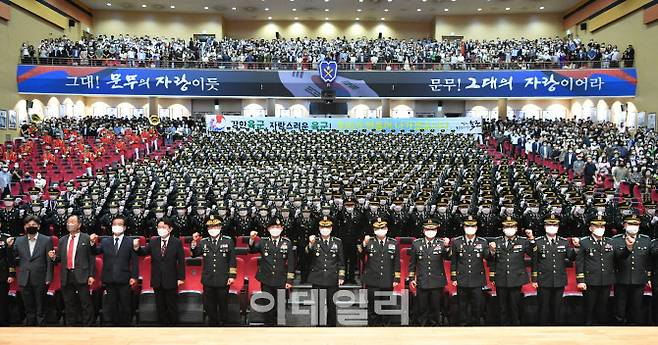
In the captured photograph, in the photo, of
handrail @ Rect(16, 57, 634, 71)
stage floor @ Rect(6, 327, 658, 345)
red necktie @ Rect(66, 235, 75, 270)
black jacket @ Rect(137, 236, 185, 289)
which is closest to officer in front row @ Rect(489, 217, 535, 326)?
stage floor @ Rect(6, 327, 658, 345)

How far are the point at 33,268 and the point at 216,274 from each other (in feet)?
7.04

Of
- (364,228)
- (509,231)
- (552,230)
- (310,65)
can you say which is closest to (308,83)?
(310,65)

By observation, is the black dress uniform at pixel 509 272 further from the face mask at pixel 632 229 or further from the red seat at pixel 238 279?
the red seat at pixel 238 279

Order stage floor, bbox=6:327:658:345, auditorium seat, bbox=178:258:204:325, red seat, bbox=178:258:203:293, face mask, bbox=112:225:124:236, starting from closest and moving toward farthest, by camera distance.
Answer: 1. stage floor, bbox=6:327:658:345
2. face mask, bbox=112:225:124:236
3. auditorium seat, bbox=178:258:204:325
4. red seat, bbox=178:258:203:293

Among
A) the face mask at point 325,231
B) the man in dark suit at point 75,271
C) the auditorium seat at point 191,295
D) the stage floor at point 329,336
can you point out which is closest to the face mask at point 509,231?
the stage floor at point 329,336

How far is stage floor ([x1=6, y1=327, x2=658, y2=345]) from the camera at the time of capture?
470 centimetres

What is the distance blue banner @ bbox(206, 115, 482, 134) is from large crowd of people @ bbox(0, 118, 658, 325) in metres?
6.65

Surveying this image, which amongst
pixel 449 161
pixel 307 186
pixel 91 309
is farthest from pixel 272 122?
pixel 91 309

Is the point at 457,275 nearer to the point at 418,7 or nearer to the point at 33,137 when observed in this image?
the point at 33,137

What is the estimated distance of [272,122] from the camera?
25703 millimetres

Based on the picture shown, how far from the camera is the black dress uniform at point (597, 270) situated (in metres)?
6.64

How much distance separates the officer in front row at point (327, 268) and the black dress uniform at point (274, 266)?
270 millimetres

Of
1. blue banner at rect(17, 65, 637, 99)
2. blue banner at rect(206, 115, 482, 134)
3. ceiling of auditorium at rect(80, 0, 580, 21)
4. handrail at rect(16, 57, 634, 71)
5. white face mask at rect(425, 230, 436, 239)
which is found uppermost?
ceiling of auditorium at rect(80, 0, 580, 21)

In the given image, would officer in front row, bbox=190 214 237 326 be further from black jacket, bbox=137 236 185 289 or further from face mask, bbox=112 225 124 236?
face mask, bbox=112 225 124 236
